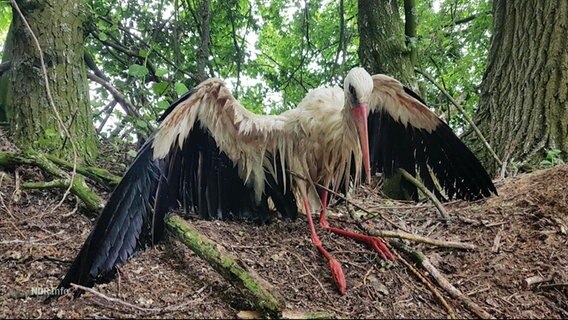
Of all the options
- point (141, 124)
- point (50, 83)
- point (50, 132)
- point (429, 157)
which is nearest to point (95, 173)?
point (50, 132)

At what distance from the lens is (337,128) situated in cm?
293

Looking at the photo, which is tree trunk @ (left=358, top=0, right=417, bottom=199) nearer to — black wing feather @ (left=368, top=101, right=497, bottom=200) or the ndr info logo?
black wing feather @ (left=368, top=101, right=497, bottom=200)

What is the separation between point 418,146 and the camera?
3400 millimetres

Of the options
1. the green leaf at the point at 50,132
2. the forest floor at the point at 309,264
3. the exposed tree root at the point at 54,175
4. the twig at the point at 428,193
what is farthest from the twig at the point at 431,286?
the green leaf at the point at 50,132

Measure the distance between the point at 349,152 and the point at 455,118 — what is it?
105 inches

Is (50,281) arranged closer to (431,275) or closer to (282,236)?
(282,236)

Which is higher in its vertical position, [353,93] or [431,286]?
[353,93]

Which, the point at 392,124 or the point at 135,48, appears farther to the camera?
the point at 135,48

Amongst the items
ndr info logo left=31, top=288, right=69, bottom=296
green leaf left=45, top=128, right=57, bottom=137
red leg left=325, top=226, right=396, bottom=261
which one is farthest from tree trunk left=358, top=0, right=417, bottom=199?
ndr info logo left=31, top=288, right=69, bottom=296

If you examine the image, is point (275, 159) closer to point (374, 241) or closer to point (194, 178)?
point (194, 178)

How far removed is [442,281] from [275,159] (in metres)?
1.29

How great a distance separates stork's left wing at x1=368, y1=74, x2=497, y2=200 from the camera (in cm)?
318

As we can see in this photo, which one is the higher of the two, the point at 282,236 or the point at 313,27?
the point at 313,27

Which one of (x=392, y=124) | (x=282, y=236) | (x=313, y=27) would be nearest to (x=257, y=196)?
(x=282, y=236)
